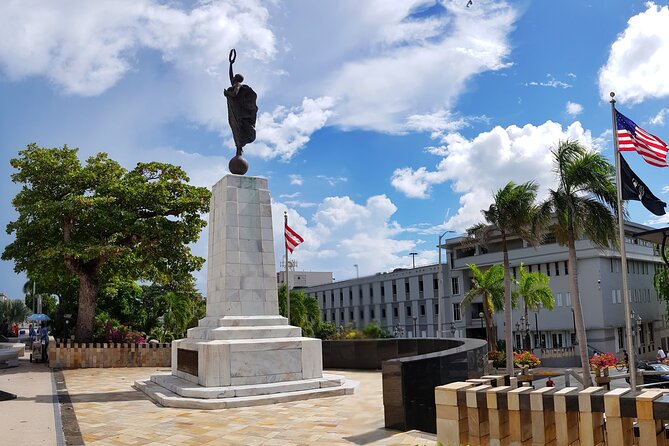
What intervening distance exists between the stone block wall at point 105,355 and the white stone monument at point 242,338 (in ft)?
28.6

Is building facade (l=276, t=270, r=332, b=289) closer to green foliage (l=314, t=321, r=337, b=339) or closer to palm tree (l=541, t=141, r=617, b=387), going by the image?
green foliage (l=314, t=321, r=337, b=339)

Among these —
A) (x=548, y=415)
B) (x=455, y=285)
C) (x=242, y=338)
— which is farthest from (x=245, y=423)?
(x=455, y=285)

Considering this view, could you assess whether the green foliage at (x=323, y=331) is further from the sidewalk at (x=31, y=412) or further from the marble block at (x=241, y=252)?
the marble block at (x=241, y=252)

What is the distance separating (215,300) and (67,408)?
430cm

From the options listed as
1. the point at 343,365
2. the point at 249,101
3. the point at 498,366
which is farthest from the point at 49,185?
the point at 498,366

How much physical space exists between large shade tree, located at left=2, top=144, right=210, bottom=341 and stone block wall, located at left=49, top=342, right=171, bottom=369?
191 cm

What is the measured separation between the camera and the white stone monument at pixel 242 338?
12.9 m

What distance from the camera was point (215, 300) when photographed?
15320mm

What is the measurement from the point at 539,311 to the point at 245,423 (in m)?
48.3

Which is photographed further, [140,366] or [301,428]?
[140,366]

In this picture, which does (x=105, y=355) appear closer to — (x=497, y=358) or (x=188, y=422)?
(x=188, y=422)

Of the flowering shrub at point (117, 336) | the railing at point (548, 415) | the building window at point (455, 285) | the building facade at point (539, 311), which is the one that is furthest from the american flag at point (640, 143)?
the building window at point (455, 285)

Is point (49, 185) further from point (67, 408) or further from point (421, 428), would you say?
point (421, 428)

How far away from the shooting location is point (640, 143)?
45.6 feet
